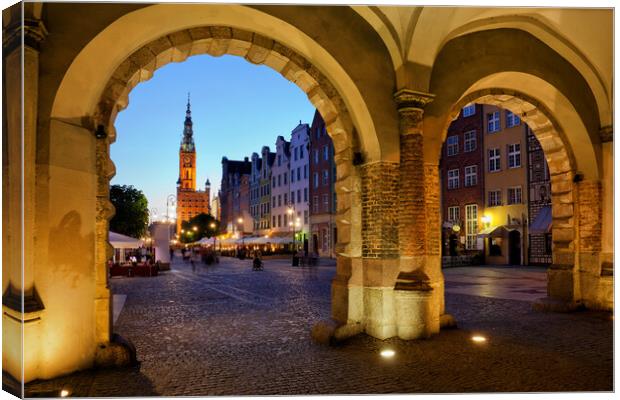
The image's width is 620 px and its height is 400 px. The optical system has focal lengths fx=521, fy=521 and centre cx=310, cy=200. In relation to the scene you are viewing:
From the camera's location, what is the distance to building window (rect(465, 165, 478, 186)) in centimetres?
3488

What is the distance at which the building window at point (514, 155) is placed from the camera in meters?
32.1

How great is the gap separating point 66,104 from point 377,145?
4.59 m

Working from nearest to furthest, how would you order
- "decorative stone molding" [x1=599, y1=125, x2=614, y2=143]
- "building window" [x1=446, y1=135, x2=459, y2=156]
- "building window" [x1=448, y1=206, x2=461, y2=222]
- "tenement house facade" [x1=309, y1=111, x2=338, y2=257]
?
"decorative stone molding" [x1=599, y1=125, x2=614, y2=143]
"building window" [x1=448, y1=206, x2=461, y2=222]
"building window" [x1=446, y1=135, x2=459, y2=156]
"tenement house facade" [x1=309, y1=111, x2=338, y2=257]

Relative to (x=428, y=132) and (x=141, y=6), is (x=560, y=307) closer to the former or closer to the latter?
(x=428, y=132)

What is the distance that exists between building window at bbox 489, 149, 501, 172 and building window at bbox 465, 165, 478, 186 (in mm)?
A: 1156

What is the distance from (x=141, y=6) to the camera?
685cm

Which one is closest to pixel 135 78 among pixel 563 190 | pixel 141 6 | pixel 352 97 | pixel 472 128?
pixel 141 6

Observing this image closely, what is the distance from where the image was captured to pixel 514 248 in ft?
105

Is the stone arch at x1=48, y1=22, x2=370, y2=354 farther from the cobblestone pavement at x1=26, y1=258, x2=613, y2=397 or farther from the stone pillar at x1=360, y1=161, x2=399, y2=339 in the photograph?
the cobblestone pavement at x1=26, y1=258, x2=613, y2=397

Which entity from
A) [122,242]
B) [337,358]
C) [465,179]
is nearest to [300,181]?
[465,179]

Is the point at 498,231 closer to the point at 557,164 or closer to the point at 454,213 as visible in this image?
the point at 454,213

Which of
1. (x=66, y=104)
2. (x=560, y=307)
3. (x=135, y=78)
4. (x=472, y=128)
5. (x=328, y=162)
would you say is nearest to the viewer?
(x=66, y=104)

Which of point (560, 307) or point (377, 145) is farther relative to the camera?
point (560, 307)

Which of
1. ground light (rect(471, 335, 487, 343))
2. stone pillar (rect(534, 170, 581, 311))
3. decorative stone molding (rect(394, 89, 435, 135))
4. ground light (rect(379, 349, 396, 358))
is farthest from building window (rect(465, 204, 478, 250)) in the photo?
ground light (rect(379, 349, 396, 358))
